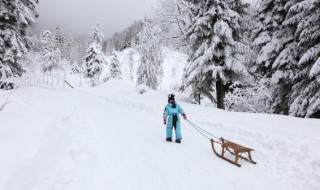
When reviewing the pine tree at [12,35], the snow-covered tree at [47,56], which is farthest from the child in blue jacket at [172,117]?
the snow-covered tree at [47,56]

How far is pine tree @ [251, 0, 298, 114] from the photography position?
12961 mm

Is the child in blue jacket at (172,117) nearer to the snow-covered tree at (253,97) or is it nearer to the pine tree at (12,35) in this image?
the snow-covered tree at (253,97)

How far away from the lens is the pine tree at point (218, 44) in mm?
14297

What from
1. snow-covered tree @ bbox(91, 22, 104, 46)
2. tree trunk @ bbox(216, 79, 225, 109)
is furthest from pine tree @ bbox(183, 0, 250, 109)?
snow-covered tree @ bbox(91, 22, 104, 46)

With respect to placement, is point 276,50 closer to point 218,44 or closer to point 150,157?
point 218,44

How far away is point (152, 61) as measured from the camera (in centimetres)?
3756

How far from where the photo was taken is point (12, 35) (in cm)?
2081

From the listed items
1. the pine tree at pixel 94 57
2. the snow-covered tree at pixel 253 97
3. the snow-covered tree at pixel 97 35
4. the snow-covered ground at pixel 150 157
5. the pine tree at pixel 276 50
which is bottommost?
the snow-covered ground at pixel 150 157

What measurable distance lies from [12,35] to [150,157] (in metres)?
19.6

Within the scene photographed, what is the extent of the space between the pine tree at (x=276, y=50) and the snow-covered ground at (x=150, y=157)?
3.92m

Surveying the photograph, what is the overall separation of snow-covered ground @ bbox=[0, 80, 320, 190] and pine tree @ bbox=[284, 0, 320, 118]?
7.28ft

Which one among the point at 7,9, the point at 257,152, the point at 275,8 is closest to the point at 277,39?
the point at 275,8

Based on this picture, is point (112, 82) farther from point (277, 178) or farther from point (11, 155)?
point (277, 178)

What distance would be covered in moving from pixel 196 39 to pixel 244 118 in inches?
266
